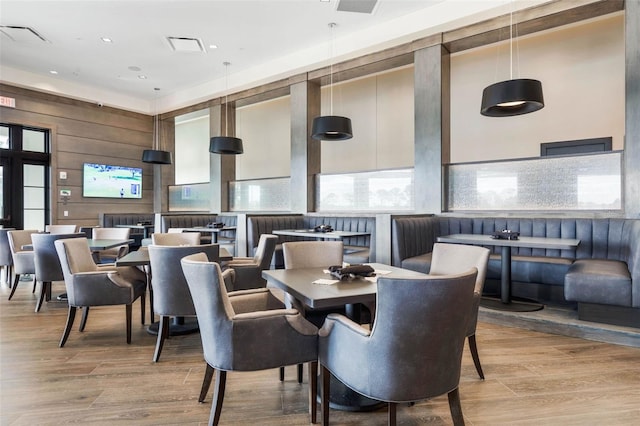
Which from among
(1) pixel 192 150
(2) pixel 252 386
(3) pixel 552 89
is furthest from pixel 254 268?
(1) pixel 192 150

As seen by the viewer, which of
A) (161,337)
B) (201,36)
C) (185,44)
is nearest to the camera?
(161,337)

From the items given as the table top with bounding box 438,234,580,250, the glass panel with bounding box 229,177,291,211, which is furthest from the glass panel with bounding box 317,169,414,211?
the table top with bounding box 438,234,580,250

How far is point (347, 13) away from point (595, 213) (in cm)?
438

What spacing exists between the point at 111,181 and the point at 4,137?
91.1 inches

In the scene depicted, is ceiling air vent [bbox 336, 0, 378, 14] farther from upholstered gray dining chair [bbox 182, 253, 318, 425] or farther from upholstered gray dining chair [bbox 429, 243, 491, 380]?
upholstered gray dining chair [bbox 182, 253, 318, 425]

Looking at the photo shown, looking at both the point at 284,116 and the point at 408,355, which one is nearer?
the point at 408,355

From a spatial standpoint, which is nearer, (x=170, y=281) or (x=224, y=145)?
(x=170, y=281)

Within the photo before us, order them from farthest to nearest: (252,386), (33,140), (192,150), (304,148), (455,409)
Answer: (192,150) < (33,140) < (304,148) < (252,386) < (455,409)

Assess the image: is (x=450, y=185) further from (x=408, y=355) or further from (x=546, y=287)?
(x=408, y=355)

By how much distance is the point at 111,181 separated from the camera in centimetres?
968

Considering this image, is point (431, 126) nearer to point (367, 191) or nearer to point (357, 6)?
point (367, 191)

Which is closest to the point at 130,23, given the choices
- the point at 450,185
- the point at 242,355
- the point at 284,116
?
the point at 284,116

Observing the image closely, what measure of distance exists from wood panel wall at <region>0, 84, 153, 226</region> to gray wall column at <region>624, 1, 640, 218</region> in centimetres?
1042

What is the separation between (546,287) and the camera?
438cm
